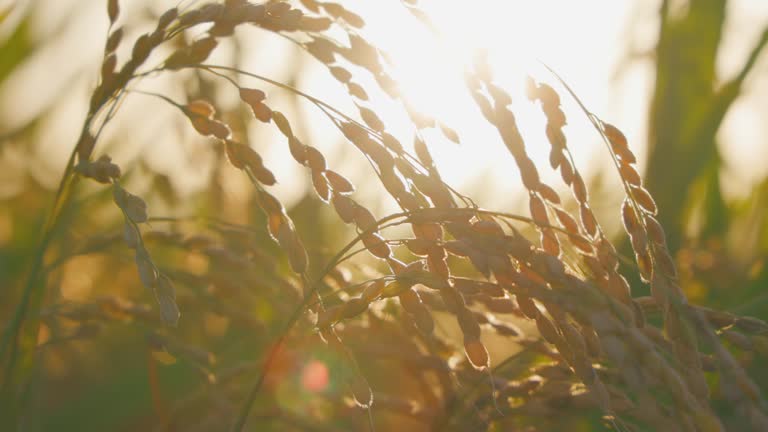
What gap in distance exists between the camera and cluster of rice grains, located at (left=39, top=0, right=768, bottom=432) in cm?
108

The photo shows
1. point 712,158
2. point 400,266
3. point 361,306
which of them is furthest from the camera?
point 712,158

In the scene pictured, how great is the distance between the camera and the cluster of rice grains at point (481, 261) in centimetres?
108

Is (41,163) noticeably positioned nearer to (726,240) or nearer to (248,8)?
(248,8)

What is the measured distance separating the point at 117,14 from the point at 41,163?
232cm

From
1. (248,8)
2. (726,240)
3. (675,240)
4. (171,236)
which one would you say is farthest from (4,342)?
(726,240)

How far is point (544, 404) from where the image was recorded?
1535mm

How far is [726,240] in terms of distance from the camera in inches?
131

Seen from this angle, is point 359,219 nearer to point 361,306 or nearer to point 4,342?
point 361,306

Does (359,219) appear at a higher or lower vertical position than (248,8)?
lower

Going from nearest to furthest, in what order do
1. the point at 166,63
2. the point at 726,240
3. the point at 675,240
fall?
the point at 166,63
the point at 675,240
the point at 726,240

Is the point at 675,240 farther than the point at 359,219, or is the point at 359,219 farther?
the point at 675,240

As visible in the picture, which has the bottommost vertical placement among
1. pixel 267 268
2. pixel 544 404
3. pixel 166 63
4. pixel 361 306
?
pixel 544 404

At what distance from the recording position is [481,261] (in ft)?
3.83

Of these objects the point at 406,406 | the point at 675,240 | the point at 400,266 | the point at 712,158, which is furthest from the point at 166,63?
the point at 712,158
